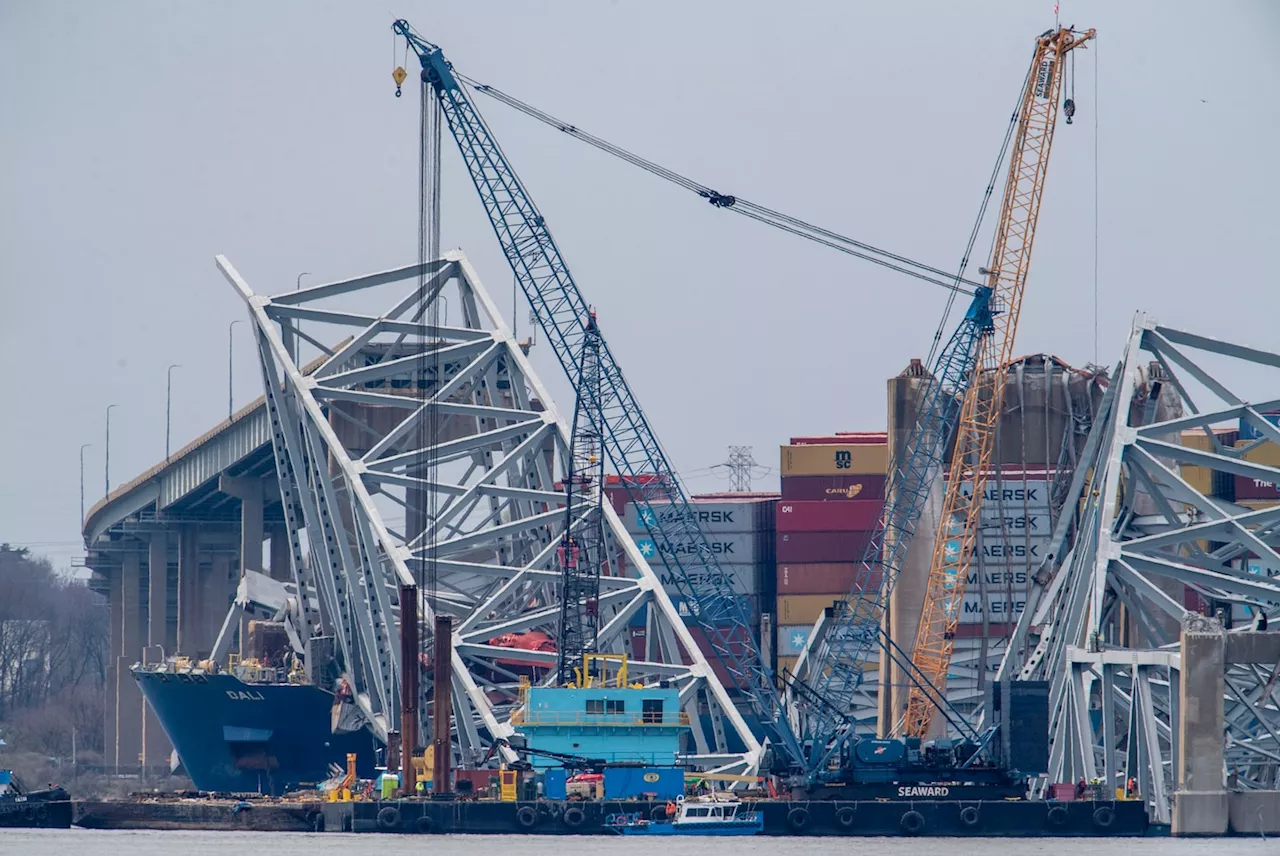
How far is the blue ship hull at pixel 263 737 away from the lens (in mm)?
94875

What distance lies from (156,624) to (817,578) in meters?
54.4

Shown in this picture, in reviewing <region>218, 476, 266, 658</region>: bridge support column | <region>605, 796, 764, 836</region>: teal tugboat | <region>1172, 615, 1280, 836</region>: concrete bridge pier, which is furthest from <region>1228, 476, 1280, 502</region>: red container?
<region>218, 476, 266, 658</region>: bridge support column

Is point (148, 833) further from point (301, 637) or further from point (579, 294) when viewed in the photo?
point (579, 294)

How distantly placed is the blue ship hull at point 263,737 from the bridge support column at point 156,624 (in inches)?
1568

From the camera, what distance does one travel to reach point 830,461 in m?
110

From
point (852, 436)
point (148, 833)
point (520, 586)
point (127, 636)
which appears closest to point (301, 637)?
point (520, 586)

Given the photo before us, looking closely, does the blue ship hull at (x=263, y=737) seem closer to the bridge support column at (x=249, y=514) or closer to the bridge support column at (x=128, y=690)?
the bridge support column at (x=249, y=514)

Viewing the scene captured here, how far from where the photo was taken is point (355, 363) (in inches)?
4188

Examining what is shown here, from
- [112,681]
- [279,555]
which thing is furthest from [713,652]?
[112,681]

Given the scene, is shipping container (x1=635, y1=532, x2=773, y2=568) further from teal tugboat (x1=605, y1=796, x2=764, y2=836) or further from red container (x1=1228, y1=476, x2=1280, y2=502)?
teal tugboat (x1=605, y1=796, x2=764, y2=836)

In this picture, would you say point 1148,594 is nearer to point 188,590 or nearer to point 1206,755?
point 1206,755

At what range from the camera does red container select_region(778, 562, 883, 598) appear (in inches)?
4269

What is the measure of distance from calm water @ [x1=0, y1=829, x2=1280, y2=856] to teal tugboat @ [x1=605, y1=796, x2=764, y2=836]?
391 millimetres

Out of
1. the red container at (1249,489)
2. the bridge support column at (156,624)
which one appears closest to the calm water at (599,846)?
the red container at (1249,489)
